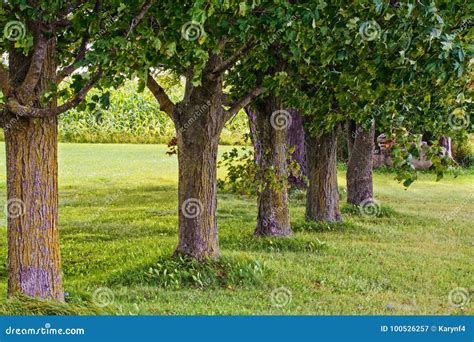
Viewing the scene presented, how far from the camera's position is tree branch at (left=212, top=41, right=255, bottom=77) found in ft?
32.1

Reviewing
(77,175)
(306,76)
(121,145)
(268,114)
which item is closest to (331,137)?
(268,114)

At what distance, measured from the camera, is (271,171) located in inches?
530

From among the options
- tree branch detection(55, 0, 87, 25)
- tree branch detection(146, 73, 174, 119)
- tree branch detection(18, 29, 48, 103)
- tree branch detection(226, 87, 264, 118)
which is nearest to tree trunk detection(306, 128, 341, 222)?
tree branch detection(226, 87, 264, 118)

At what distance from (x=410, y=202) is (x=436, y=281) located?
11.6 meters

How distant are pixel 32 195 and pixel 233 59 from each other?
3211 millimetres

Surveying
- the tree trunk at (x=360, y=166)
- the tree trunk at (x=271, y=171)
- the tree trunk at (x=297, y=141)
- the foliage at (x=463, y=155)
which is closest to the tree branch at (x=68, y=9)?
the tree trunk at (x=271, y=171)

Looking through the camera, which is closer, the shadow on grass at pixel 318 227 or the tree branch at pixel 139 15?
the tree branch at pixel 139 15

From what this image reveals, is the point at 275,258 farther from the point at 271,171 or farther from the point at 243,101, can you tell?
the point at 243,101

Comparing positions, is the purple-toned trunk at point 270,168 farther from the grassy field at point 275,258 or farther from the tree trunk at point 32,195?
the tree trunk at point 32,195

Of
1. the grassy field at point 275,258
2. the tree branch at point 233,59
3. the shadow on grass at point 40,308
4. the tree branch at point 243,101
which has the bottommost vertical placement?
the grassy field at point 275,258

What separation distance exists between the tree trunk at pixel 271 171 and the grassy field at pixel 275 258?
17.2 inches

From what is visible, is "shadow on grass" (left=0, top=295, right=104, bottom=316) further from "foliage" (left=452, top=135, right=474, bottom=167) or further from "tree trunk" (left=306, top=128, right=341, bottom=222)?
"foliage" (left=452, top=135, right=474, bottom=167)

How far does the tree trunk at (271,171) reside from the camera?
534 inches

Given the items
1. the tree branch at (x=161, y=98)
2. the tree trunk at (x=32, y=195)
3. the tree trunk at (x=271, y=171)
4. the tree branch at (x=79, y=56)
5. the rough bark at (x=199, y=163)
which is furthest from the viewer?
the tree trunk at (x=271, y=171)
